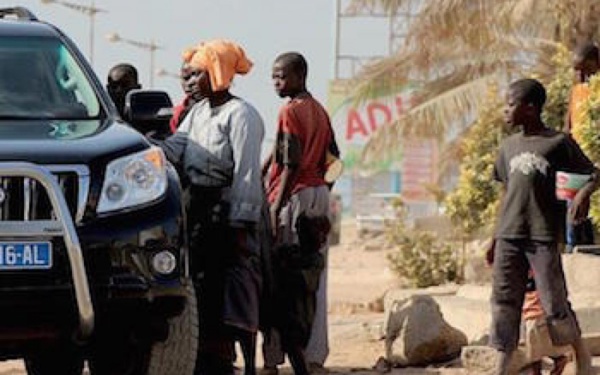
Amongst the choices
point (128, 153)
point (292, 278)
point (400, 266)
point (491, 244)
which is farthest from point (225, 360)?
point (400, 266)

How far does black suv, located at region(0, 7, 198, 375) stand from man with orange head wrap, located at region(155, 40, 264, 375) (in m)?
0.99

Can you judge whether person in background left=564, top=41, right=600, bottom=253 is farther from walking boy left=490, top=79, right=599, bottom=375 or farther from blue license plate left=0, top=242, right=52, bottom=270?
blue license plate left=0, top=242, right=52, bottom=270

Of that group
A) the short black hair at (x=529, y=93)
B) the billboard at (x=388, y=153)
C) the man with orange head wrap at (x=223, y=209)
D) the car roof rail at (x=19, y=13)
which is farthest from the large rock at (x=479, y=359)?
the billboard at (x=388, y=153)

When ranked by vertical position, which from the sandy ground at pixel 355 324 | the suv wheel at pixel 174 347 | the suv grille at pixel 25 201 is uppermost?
the suv grille at pixel 25 201

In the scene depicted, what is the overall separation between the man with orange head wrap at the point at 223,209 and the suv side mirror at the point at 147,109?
0.59 metres

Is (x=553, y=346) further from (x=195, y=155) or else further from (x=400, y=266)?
(x=400, y=266)

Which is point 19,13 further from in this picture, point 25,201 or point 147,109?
point 25,201

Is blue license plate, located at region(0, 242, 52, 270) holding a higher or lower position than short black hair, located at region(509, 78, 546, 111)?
lower

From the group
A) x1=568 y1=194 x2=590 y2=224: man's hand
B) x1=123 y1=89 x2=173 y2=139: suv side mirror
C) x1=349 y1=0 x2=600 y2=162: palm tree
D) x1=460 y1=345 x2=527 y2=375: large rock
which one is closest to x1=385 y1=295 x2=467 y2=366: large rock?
x1=460 y1=345 x2=527 y2=375: large rock

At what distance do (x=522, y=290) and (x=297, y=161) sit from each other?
1.34 meters

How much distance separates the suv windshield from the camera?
7262 millimetres

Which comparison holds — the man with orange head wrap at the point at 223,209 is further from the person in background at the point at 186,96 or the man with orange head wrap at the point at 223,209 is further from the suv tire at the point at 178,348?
the suv tire at the point at 178,348

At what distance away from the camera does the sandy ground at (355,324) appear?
31.2 feet

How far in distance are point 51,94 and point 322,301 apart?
7.72 ft
